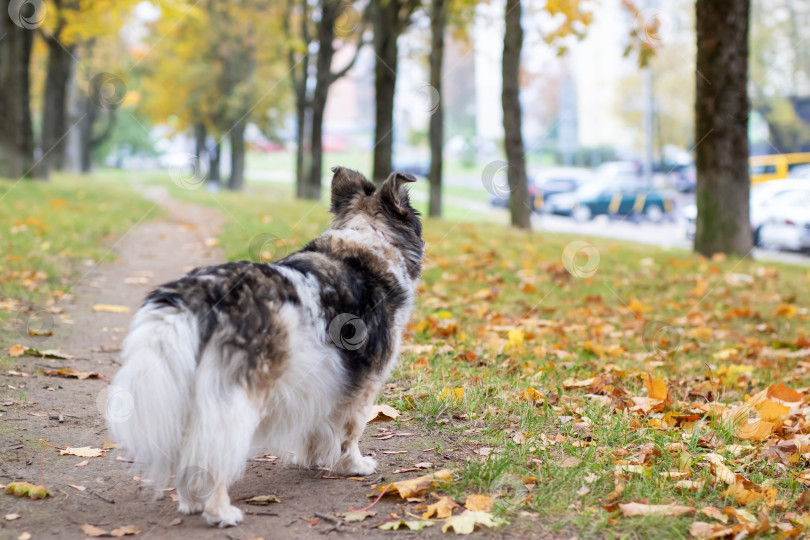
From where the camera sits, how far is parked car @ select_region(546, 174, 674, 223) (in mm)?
31047

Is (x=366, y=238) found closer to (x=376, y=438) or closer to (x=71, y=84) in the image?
(x=376, y=438)

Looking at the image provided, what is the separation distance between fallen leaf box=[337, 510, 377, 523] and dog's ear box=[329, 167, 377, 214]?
1649mm

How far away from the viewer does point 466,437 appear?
443cm

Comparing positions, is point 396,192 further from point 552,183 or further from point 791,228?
point 552,183

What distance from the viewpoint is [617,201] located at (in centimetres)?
3105

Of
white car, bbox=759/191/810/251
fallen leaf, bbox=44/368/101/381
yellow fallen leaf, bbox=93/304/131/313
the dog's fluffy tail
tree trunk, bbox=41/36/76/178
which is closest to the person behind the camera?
the dog's fluffy tail

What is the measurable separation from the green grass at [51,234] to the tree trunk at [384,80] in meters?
5.23

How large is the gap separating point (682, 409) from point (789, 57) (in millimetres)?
42904

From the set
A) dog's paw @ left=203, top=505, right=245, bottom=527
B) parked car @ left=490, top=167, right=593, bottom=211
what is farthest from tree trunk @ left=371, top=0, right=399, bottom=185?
parked car @ left=490, top=167, right=593, bottom=211

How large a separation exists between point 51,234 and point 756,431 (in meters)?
9.88

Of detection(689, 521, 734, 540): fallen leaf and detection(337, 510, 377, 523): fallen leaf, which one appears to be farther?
detection(337, 510, 377, 523): fallen leaf

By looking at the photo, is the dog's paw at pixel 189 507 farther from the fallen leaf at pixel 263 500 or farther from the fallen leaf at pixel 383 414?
the fallen leaf at pixel 383 414

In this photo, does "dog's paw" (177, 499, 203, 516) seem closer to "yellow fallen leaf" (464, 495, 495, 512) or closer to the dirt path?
the dirt path

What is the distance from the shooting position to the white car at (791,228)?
738 inches
